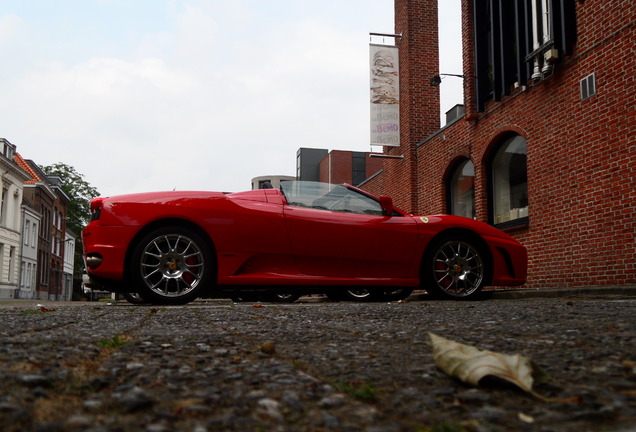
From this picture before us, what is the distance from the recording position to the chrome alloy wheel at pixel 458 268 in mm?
7230

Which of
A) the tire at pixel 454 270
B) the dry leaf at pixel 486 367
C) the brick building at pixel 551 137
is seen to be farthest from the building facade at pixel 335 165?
the dry leaf at pixel 486 367

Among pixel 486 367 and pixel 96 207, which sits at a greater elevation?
pixel 96 207

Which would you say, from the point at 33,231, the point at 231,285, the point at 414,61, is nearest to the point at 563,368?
the point at 231,285

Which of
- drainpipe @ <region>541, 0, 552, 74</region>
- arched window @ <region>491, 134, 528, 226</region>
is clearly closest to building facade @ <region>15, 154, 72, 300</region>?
arched window @ <region>491, 134, 528, 226</region>

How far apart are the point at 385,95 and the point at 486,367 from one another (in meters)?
15.4

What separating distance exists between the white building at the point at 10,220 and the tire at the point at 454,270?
34.8 m

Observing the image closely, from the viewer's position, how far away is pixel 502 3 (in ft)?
39.6

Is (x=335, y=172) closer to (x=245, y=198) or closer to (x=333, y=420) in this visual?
(x=245, y=198)

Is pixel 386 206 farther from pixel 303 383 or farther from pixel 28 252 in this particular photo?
pixel 28 252

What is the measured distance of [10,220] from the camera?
3891 cm

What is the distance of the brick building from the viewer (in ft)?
29.0

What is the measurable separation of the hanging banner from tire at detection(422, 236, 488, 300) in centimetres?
957

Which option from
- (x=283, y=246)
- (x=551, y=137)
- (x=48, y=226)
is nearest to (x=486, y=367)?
(x=283, y=246)

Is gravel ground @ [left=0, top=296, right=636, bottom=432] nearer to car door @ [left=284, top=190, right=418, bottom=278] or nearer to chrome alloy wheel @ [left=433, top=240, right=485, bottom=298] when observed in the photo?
car door @ [left=284, top=190, right=418, bottom=278]
